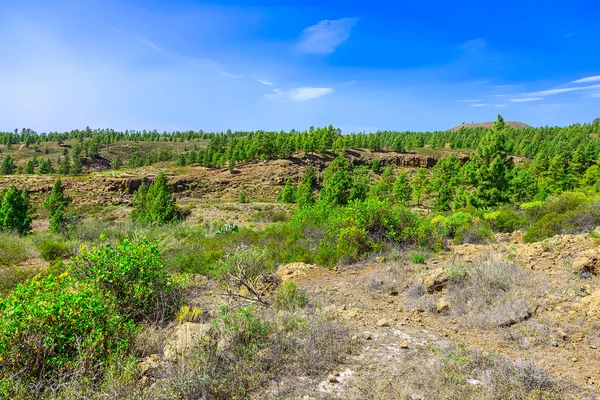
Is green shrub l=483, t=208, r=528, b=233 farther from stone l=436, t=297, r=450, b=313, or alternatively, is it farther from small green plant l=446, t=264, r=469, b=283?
stone l=436, t=297, r=450, b=313

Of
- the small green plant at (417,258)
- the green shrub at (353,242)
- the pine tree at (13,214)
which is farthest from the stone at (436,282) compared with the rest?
the pine tree at (13,214)

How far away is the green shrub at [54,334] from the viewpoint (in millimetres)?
3682

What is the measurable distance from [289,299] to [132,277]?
2845 mm

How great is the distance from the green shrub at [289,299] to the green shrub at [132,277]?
1.88 m

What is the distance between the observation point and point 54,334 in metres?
3.96

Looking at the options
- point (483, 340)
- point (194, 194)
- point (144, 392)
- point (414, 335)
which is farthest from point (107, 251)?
point (194, 194)

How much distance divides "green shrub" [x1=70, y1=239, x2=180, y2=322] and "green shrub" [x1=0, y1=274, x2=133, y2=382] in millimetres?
838

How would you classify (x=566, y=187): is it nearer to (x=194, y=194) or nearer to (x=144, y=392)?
(x=144, y=392)

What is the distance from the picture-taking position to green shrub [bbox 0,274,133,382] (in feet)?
12.1

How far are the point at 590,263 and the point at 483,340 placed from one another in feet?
13.6

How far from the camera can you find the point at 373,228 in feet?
37.7

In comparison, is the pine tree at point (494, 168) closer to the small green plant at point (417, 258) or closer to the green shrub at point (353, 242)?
the green shrub at point (353, 242)

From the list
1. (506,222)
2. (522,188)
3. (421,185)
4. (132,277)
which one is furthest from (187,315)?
(421,185)

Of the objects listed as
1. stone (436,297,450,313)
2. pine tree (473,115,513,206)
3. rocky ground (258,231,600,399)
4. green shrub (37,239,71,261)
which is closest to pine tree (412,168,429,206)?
pine tree (473,115,513,206)
